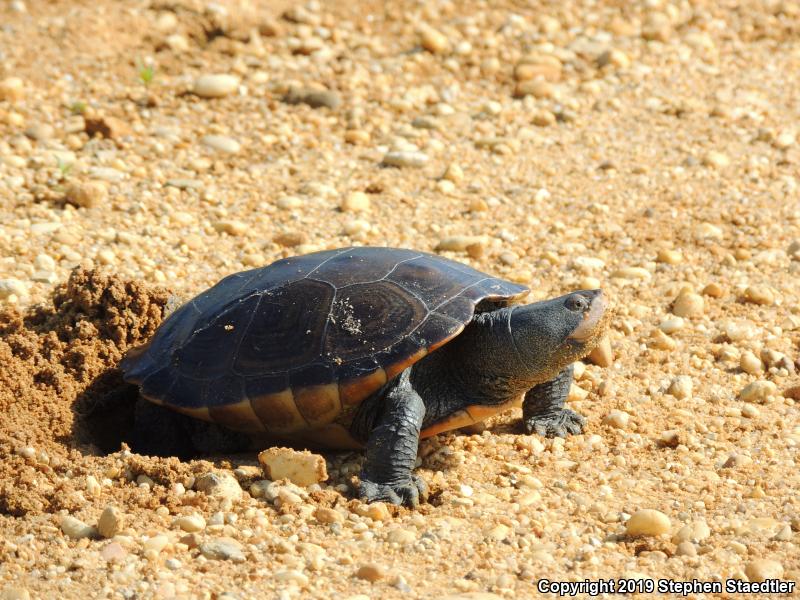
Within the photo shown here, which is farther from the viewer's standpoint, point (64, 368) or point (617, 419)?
point (64, 368)

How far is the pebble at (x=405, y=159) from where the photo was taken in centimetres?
681

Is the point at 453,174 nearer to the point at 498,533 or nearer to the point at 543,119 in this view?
the point at 543,119

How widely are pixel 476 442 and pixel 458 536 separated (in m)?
0.84

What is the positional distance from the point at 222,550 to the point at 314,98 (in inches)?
184

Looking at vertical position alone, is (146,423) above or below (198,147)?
below

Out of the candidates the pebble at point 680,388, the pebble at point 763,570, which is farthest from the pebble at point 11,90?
the pebble at point 763,570

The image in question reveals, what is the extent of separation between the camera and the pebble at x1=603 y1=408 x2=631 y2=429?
4.38 meters

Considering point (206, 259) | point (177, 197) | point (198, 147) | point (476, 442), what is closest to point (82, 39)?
point (198, 147)

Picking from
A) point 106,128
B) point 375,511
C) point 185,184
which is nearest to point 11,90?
point 106,128

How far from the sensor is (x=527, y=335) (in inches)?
160

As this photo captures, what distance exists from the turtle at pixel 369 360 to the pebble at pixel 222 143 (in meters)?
2.58

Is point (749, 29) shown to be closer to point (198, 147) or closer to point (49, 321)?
point (198, 147)

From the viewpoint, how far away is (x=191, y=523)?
3.51 metres

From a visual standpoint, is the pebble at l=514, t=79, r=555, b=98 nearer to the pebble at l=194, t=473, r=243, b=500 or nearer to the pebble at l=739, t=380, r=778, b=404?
the pebble at l=739, t=380, r=778, b=404
